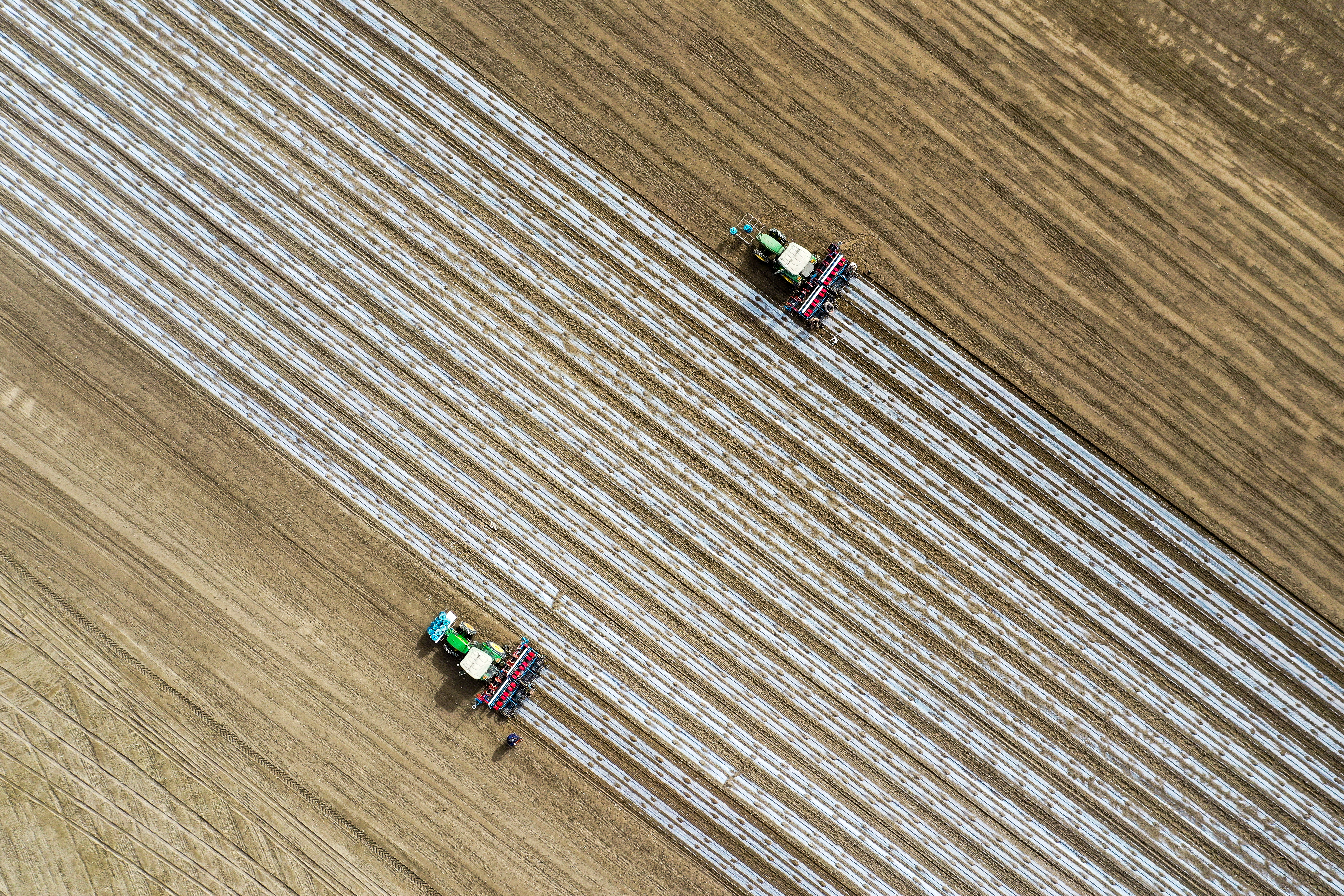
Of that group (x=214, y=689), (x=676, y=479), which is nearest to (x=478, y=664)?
(x=676, y=479)

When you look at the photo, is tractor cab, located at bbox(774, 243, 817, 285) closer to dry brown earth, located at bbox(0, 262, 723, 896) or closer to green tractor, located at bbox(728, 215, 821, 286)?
green tractor, located at bbox(728, 215, 821, 286)

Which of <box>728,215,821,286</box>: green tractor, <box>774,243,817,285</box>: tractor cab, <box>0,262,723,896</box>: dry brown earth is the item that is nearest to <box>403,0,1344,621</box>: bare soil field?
<box>728,215,821,286</box>: green tractor

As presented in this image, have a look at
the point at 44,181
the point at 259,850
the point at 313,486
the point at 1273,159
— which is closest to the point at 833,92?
the point at 1273,159

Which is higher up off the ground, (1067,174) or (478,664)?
(1067,174)

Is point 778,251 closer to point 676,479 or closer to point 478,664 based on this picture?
point 676,479

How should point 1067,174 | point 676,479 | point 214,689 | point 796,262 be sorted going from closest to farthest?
point 796,262 → point 1067,174 → point 214,689 → point 676,479

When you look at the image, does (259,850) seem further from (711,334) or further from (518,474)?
(711,334)

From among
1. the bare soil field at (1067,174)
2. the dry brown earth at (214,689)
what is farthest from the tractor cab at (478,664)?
the bare soil field at (1067,174)
